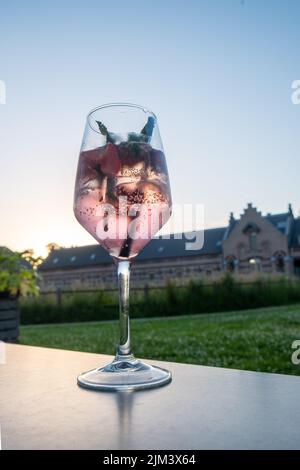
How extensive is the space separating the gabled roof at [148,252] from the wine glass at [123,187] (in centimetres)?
3372

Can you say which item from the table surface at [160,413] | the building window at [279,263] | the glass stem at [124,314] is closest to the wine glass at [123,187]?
the glass stem at [124,314]

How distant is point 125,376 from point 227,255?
36.7 metres

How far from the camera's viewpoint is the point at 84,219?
3.38ft

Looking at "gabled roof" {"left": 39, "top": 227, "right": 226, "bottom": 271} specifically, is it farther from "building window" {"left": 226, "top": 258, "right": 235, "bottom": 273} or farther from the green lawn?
the green lawn

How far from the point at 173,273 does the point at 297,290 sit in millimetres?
19616

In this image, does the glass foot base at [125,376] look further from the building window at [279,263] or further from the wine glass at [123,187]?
the building window at [279,263]

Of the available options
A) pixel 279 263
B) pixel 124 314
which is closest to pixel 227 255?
pixel 279 263

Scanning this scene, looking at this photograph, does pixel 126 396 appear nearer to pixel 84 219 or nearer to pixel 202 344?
pixel 84 219

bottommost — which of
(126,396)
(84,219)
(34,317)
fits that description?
(34,317)

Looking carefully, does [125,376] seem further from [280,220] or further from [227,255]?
[280,220]

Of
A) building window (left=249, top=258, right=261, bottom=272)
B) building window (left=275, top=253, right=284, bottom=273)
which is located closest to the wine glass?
building window (left=275, top=253, right=284, bottom=273)

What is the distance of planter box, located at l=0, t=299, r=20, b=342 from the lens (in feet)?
14.3

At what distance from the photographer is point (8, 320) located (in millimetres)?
4441

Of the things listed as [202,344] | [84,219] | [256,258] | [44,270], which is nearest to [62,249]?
[44,270]
